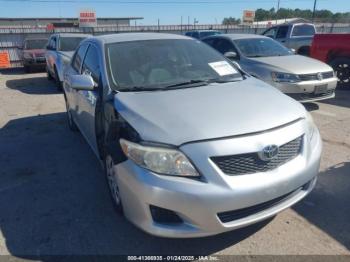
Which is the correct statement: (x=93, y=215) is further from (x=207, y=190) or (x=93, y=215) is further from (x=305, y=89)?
(x=305, y=89)

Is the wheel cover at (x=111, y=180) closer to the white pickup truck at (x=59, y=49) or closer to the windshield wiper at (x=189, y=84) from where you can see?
the windshield wiper at (x=189, y=84)

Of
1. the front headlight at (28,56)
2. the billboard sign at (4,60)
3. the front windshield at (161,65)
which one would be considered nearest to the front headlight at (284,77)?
the front windshield at (161,65)

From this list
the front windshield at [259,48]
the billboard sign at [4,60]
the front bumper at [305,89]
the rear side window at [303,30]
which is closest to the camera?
the front bumper at [305,89]

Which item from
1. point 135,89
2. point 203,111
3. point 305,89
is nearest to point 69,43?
point 305,89

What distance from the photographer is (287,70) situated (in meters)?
6.29

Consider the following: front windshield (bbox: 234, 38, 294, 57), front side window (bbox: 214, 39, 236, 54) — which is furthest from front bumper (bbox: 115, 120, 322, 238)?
front side window (bbox: 214, 39, 236, 54)

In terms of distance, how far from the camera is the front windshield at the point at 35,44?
1473cm

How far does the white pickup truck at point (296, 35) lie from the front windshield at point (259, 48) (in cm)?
503

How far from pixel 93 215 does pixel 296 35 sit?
12.2 m

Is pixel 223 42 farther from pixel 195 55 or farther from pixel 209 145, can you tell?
pixel 209 145

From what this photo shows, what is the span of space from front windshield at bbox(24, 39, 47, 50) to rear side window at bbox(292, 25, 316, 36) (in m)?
11.0

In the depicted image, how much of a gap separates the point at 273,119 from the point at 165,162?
37.6 inches

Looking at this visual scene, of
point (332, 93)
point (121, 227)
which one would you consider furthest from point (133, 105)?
point (332, 93)

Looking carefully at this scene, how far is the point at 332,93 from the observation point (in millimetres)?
6613
